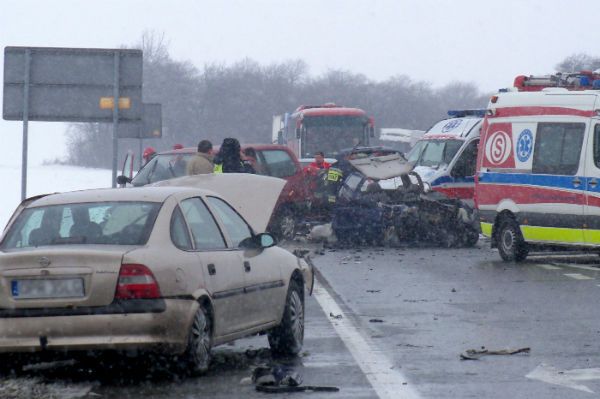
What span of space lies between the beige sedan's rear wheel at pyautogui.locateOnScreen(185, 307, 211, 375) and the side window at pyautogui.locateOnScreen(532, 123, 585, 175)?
39.4 ft

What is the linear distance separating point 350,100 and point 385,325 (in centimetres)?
11268

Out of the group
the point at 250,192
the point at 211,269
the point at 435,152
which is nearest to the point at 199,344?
the point at 211,269

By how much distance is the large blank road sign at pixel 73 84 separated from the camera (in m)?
21.6

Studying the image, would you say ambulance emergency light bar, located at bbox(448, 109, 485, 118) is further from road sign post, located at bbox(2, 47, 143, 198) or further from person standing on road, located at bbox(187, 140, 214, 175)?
person standing on road, located at bbox(187, 140, 214, 175)

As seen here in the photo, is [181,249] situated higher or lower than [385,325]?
higher

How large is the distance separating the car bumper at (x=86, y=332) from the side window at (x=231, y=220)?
67.1 inches

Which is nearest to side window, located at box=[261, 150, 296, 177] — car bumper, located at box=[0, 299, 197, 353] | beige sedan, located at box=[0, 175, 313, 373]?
beige sedan, located at box=[0, 175, 313, 373]

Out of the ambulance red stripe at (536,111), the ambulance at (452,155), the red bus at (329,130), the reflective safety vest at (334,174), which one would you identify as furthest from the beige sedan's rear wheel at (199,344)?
the red bus at (329,130)

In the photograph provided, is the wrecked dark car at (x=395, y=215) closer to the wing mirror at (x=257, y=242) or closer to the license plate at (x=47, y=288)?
the wing mirror at (x=257, y=242)

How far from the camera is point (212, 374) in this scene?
952 centimetres

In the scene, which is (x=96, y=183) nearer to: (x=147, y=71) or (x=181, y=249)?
(x=147, y=71)

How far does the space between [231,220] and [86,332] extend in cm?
222

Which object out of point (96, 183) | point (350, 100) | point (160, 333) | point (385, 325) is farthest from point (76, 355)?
point (350, 100)

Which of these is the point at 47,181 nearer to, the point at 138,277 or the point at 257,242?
the point at 257,242
